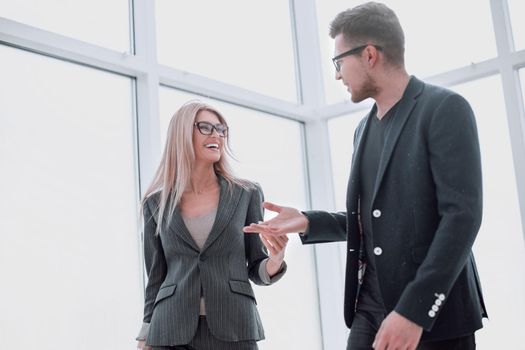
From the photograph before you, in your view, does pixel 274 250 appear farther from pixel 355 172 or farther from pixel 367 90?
pixel 367 90

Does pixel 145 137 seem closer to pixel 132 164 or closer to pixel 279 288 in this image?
pixel 132 164

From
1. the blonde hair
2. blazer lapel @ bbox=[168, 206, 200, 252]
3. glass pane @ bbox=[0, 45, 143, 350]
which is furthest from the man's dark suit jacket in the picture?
glass pane @ bbox=[0, 45, 143, 350]

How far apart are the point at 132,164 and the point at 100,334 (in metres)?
0.85

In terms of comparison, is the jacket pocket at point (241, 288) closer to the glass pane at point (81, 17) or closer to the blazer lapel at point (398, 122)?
the blazer lapel at point (398, 122)

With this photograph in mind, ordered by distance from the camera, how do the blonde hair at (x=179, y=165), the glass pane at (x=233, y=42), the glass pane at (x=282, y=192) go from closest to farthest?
the blonde hair at (x=179, y=165), the glass pane at (x=233, y=42), the glass pane at (x=282, y=192)

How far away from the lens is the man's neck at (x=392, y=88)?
1.70 m

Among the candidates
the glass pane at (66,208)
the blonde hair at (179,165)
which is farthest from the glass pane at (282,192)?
the blonde hair at (179,165)

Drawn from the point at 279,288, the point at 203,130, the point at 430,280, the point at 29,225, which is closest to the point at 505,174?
the point at 279,288

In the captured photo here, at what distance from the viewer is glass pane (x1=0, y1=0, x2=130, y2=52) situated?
2758 millimetres

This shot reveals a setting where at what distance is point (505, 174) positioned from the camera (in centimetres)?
339

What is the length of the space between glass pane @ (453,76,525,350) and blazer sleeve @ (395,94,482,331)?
2.09 metres

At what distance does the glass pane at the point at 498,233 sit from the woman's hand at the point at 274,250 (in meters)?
1.73

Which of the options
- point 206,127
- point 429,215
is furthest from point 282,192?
point 429,215

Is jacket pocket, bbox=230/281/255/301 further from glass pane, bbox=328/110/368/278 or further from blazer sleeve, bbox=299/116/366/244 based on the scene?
glass pane, bbox=328/110/368/278
